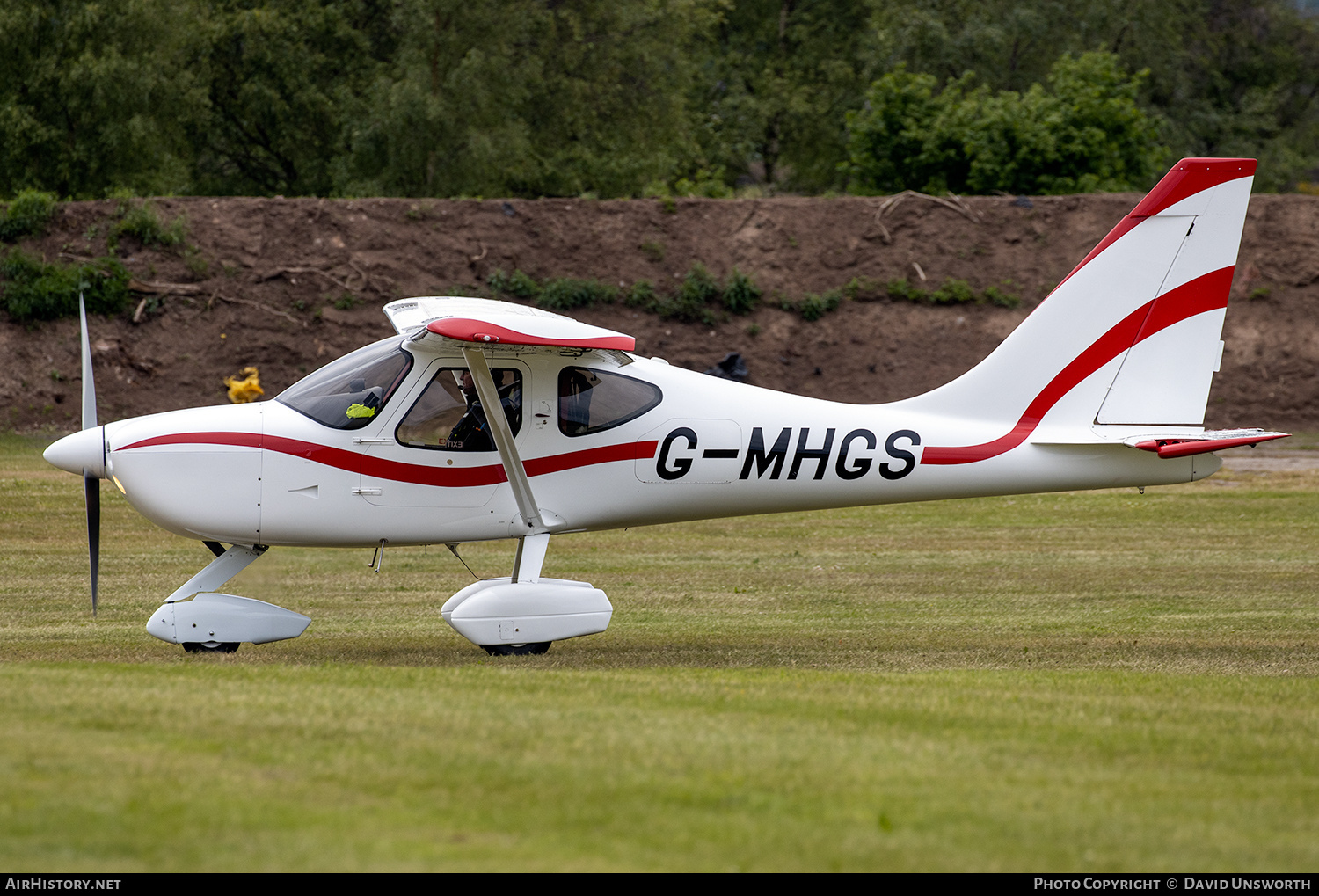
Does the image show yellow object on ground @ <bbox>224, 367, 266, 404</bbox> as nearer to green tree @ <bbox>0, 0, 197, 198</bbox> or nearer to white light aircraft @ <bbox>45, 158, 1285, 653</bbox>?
green tree @ <bbox>0, 0, 197, 198</bbox>

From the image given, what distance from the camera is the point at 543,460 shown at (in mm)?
10328

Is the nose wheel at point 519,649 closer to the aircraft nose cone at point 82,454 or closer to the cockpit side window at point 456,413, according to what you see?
the cockpit side window at point 456,413

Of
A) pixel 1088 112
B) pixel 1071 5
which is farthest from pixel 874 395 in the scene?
pixel 1071 5

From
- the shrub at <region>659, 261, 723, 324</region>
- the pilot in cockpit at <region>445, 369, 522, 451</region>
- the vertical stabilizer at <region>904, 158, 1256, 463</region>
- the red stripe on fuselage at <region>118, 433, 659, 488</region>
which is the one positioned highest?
the vertical stabilizer at <region>904, 158, 1256, 463</region>

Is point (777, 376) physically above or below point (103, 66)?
below

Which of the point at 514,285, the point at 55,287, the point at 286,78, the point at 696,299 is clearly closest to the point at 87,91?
the point at 55,287

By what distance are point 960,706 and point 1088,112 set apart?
2813cm

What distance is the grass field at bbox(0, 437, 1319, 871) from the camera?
5219 mm

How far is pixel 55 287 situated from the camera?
86.5ft

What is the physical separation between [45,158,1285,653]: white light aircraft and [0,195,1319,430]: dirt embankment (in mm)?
16437

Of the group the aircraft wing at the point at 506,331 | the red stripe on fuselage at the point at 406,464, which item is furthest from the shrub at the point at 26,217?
the red stripe on fuselage at the point at 406,464

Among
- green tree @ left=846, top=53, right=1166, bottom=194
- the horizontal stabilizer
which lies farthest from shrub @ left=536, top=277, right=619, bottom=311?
the horizontal stabilizer

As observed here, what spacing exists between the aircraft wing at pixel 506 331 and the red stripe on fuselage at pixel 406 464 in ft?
2.87

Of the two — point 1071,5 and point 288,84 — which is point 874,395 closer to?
point 288,84
